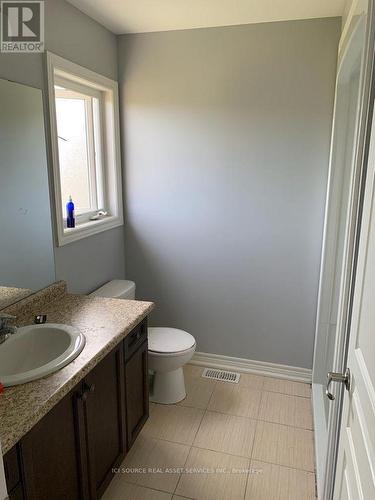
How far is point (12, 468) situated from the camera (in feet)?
3.83

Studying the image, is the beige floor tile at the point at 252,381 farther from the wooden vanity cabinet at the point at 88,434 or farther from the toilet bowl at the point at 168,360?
the wooden vanity cabinet at the point at 88,434

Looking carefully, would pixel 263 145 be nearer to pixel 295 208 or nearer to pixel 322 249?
pixel 295 208

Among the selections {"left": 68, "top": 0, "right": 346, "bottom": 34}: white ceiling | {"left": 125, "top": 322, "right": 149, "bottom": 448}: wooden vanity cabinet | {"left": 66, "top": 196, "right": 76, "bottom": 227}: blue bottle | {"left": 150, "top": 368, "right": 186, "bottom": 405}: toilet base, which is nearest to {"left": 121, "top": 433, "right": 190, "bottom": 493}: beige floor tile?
A: {"left": 125, "top": 322, "right": 149, "bottom": 448}: wooden vanity cabinet

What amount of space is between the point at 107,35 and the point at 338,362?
2514 millimetres

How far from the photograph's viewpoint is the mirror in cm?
186

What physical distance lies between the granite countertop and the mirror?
120 mm

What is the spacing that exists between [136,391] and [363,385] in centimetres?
137

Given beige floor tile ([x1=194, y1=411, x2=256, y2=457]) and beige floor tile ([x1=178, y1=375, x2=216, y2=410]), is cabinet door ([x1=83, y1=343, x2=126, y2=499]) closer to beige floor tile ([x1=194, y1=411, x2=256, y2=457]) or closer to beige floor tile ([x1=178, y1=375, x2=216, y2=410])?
beige floor tile ([x1=194, y1=411, x2=256, y2=457])

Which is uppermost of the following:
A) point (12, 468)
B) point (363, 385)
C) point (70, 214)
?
point (70, 214)

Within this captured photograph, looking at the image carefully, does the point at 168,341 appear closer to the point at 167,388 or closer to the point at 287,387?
the point at 167,388

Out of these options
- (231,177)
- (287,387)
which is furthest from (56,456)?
(231,177)

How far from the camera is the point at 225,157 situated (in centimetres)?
271

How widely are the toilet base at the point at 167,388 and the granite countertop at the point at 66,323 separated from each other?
0.74m

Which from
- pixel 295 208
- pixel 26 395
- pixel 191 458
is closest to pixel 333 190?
pixel 295 208
